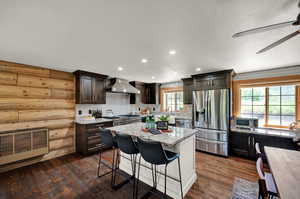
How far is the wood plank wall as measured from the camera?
2793 millimetres

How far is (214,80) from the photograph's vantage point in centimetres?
365

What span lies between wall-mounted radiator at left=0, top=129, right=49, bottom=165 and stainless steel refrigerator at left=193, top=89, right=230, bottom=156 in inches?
164

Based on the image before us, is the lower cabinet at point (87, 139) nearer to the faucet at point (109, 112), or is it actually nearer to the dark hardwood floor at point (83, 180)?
the dark hardwood floor at point (83, 180)

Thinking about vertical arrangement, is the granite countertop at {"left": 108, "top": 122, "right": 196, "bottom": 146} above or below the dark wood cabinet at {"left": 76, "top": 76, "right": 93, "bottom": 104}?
below

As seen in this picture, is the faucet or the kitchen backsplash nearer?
the kitchen backsplash

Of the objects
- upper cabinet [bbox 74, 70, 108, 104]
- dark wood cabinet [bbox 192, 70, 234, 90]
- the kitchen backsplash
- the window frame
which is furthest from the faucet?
the window frame

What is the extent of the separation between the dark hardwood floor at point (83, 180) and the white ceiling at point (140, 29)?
2.38m

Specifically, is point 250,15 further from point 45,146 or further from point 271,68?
point 45,146

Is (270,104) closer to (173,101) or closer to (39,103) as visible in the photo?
(173,101)

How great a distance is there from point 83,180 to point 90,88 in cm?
247

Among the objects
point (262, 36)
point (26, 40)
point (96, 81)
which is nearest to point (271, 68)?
point (262, 36)

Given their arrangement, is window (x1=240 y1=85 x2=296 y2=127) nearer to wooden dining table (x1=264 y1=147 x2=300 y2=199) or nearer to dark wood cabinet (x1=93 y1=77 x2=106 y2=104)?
wooden dining table (x1=264 y1=147 x2=300 y2=199)

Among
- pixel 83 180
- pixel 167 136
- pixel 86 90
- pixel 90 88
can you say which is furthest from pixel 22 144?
pixel 167 136

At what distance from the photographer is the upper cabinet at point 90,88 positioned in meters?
3.68
